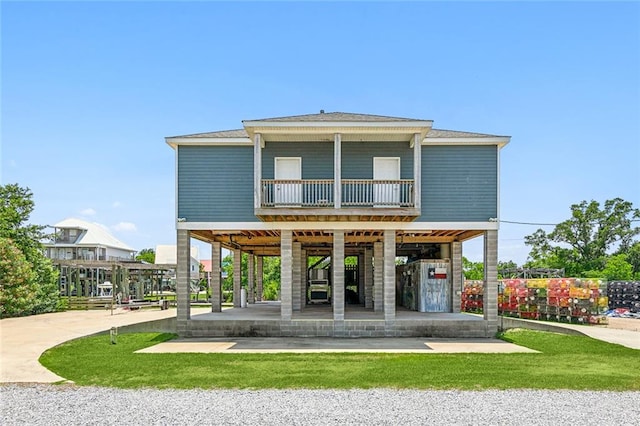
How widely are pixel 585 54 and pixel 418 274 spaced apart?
10147mm

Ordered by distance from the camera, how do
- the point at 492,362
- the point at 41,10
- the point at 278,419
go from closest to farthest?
the point at 278,419, the point at 492,362, the point at 41,10

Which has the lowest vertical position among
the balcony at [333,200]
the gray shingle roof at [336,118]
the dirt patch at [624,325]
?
the dirt patch at [624,325]

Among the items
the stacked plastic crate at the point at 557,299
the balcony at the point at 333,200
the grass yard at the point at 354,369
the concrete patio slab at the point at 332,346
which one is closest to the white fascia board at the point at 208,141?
the balcony at the point at 333,200

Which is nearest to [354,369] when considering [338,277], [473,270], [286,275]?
[338,277]

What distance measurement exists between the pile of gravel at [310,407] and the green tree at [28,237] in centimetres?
1949

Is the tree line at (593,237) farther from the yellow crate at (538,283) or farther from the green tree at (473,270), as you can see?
the yellow crate at (538,283)

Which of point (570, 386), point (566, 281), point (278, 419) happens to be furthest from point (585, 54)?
point (278, 419)

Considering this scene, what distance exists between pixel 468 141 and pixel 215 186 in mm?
8315

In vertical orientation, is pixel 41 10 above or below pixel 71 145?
above

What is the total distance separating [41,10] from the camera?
14.1m

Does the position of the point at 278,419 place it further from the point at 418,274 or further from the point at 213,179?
the point at 418,274

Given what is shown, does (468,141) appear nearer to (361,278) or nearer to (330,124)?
(330,124)

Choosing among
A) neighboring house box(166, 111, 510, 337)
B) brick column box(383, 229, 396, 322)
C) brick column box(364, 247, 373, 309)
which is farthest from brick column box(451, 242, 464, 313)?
brick column box(383, 229, 396, 322)

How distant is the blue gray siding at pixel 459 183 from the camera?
→ 1697 cm
